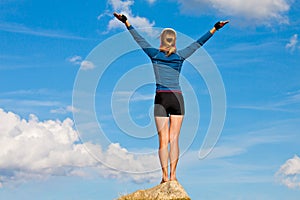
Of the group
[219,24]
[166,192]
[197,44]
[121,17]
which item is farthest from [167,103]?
[219,24]

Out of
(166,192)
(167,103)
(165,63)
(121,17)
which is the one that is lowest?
(166,192)

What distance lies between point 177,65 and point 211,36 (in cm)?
153

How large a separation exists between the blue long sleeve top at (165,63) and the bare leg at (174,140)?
2.90 feet

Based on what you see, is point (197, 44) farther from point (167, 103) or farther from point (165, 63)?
point (167, 103)

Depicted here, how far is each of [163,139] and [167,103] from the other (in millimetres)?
1076

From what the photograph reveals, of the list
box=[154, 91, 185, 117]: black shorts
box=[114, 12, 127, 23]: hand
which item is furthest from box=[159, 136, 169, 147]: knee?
box=[114, 12, 127, 23]: hand

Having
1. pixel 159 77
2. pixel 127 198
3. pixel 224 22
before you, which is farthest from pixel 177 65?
pixel 127 198

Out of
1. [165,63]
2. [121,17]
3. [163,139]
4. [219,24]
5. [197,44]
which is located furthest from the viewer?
[219,24]

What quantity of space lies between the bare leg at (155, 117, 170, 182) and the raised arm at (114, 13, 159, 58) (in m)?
1.99

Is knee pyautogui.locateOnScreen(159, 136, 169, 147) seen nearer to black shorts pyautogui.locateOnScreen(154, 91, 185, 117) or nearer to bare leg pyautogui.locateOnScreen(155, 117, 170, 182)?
bare leg pyautogui.locateOnScreen(155, 117, 170, 182)

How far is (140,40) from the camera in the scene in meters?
15.6

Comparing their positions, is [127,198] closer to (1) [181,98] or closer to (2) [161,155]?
(2) [161,155]

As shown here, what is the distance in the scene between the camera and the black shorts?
50.0 ft

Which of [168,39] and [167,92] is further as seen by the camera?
[168,39]
